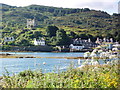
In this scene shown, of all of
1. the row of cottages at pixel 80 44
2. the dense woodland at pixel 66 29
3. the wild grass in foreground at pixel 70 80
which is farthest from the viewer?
the dense woodland at pixel 66 29

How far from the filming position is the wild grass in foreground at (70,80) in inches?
225

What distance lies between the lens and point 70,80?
5.93 m

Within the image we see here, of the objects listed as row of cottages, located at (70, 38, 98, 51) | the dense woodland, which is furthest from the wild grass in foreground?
row of cottages, located at (70, 38, 98, 51)

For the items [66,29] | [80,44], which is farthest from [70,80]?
[66,29]

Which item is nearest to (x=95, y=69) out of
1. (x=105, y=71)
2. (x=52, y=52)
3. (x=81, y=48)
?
(x=105, y=71)

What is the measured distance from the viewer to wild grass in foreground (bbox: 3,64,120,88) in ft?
18.7

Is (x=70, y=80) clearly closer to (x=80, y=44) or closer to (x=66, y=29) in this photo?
(x=80, y=44)

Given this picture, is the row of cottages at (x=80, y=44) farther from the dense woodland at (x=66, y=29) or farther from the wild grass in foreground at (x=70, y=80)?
the wild grass in foreground at (x=70, y=80)

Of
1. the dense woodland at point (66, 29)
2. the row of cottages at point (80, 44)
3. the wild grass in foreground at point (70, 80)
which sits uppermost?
the dense woodland at point (66, 29)

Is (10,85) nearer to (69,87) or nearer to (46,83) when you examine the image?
(46,83)

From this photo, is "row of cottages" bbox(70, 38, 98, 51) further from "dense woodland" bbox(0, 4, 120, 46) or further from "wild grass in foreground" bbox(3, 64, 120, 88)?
"wild grass in foreground" bbox(3, 64, 120, 88)

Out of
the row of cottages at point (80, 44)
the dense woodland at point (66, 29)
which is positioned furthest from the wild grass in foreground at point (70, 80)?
the row of cottages at point (80, 44)

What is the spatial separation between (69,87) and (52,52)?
54.3ft

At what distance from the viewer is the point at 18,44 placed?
29.2 meters
